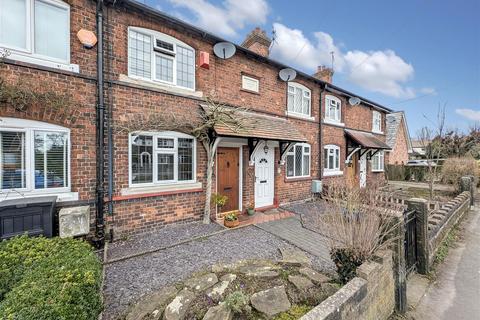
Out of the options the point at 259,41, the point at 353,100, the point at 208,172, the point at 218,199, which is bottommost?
the point at 218,199

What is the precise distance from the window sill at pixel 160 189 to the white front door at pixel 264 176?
8.21ft

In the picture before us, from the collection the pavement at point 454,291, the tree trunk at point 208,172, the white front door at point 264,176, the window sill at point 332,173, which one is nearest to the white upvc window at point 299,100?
the white front door at point 264,176

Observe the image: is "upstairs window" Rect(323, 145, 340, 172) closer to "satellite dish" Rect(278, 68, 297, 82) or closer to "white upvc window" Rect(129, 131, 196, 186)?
"satellite dish" Rect(278, 68, 297, 82)

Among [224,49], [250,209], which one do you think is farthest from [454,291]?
[224,49]

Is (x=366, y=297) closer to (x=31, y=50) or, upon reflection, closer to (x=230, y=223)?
(x=230, y=223)

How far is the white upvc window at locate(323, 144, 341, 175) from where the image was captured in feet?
37.3

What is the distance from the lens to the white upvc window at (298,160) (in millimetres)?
9648

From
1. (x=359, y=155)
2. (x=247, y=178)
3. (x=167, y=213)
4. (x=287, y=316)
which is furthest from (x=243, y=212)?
(x=359, y=155)

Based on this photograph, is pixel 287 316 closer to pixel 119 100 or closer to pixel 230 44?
pixel 119 100

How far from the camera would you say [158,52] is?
6.16 m

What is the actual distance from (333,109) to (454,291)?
374 inches

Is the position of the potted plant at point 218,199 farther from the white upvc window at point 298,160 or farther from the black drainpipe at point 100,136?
the white upvc window at point 298,160

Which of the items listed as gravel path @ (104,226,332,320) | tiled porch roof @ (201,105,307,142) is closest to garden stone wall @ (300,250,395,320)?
gravel path @ (104,226,332,320)

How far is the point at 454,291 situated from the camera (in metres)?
3.93
